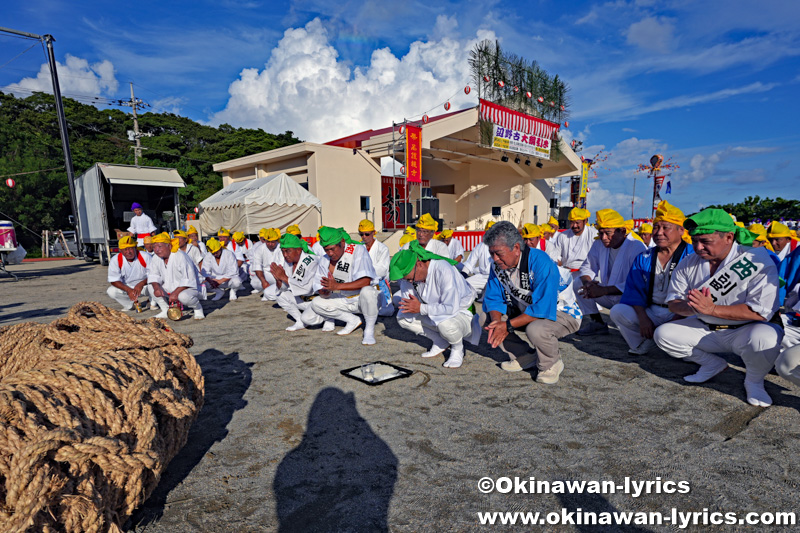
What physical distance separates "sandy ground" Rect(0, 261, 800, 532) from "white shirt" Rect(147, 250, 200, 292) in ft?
9.66

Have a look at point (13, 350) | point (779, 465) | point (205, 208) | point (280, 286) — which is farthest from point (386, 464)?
point (205, 208)

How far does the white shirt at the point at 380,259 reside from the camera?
664 centimetres

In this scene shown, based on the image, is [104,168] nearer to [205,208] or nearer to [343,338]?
[205,208]

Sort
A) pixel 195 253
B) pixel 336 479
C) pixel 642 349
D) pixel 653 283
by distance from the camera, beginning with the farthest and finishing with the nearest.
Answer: pixel 195 253
pixel 642 349
pixel 653 283
pixel 336 479

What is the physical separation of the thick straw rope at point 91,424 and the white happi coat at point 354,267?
9.37 feet

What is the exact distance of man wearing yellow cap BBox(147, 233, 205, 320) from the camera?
6.94 meters

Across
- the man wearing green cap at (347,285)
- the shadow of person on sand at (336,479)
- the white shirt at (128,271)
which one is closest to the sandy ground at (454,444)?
the shadow of person on sand at (336,479)

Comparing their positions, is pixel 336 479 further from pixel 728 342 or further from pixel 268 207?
pixel 268 207

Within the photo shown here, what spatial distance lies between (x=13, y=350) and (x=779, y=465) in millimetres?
5034

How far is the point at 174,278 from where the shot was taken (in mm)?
7070

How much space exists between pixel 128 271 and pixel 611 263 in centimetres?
780

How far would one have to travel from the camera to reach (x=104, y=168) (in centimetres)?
1377

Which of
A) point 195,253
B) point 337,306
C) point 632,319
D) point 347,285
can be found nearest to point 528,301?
point 632,319

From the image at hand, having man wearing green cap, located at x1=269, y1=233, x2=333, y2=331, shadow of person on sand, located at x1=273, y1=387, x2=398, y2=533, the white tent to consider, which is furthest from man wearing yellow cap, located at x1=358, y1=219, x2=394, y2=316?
the white tent
